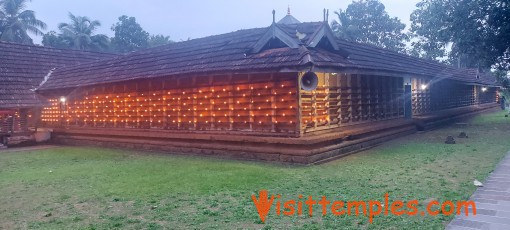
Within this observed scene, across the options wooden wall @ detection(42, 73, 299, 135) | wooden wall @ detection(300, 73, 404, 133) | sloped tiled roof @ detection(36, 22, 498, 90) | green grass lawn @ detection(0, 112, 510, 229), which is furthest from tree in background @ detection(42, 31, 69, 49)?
wooden wall @ detection(300, 73, 404, 133)

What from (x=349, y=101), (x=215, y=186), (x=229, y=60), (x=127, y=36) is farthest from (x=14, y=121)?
(x=127, y=36)

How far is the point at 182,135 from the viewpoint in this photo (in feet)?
43.7

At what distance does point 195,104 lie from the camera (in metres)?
13.4

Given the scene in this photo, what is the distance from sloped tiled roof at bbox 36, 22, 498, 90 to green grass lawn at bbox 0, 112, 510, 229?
9.78 ft

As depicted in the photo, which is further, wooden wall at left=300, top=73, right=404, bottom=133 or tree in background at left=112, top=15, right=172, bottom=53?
tree in background at left=112, top=15, right=172, bottom=53

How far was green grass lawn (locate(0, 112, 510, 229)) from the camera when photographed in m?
5.49

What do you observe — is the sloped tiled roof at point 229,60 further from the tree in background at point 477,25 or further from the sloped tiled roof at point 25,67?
the tree in background at point 477,25

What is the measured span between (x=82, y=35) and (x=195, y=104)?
34536 millimetres

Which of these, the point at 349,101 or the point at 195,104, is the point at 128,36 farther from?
the point at 349,101

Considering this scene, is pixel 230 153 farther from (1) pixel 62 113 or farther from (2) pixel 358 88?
(1) pixel 62 113

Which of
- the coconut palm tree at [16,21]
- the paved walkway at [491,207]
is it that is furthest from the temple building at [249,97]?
the coconut palm tree at [16,21]

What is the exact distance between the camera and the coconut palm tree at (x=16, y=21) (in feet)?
117

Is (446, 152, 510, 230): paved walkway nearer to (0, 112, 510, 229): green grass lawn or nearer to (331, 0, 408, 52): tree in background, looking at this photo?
(0, 112, 510, 229): green grass lawn

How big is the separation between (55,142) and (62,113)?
162 cm
